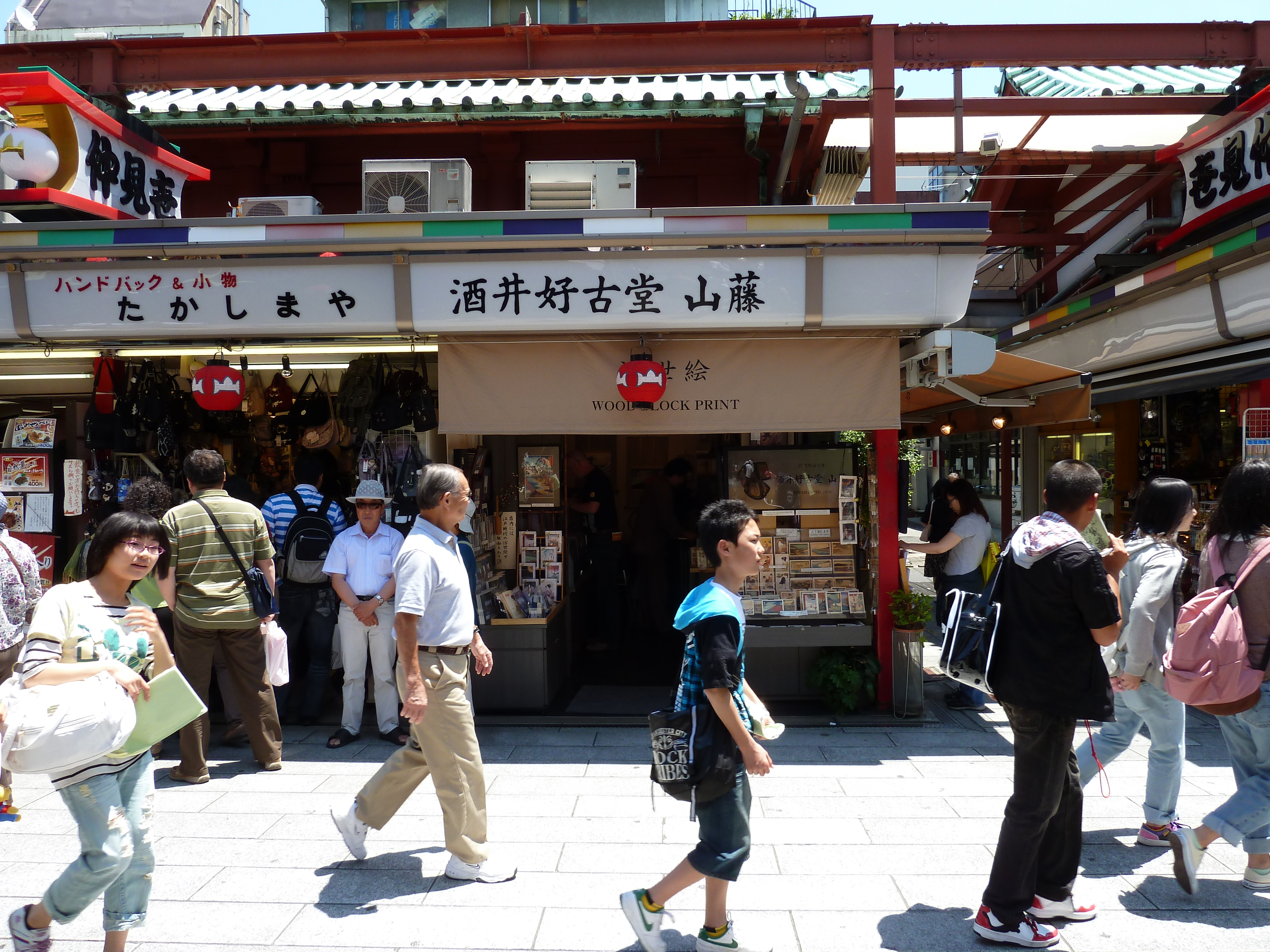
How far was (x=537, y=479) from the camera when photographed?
7770mm

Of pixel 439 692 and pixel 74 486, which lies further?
pixel 74 486

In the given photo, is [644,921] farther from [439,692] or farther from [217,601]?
[217,601]

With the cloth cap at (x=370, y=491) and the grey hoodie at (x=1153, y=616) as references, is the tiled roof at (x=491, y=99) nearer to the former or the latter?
the cloth cap at (x=370, y=491)

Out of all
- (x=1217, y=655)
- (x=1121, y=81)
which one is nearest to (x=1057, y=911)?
(x=1217, y=655)

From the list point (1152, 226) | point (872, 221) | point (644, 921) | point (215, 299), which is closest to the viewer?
point (644, 921)

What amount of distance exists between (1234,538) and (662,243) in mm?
3888

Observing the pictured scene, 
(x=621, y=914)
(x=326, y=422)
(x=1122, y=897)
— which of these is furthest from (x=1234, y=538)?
(x=326, y=422)

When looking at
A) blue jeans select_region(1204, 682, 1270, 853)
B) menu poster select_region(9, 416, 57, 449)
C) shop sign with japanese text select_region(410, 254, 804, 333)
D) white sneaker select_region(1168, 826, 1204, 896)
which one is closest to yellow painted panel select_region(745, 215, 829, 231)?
shop sign with japanese text select_region(410, 254, 804, 333)

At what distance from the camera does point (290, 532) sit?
6754 mm

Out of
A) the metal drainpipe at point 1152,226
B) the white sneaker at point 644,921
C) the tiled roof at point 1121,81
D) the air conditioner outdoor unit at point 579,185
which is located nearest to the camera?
the white sneaker at point 644,921

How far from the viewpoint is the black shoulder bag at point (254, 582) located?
565cm

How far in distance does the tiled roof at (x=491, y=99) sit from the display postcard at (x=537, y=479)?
3.13 m

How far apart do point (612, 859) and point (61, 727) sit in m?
2.63

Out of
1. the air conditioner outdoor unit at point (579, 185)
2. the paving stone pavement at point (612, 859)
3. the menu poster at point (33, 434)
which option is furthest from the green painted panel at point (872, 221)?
the menu poster at point (33, 434)
